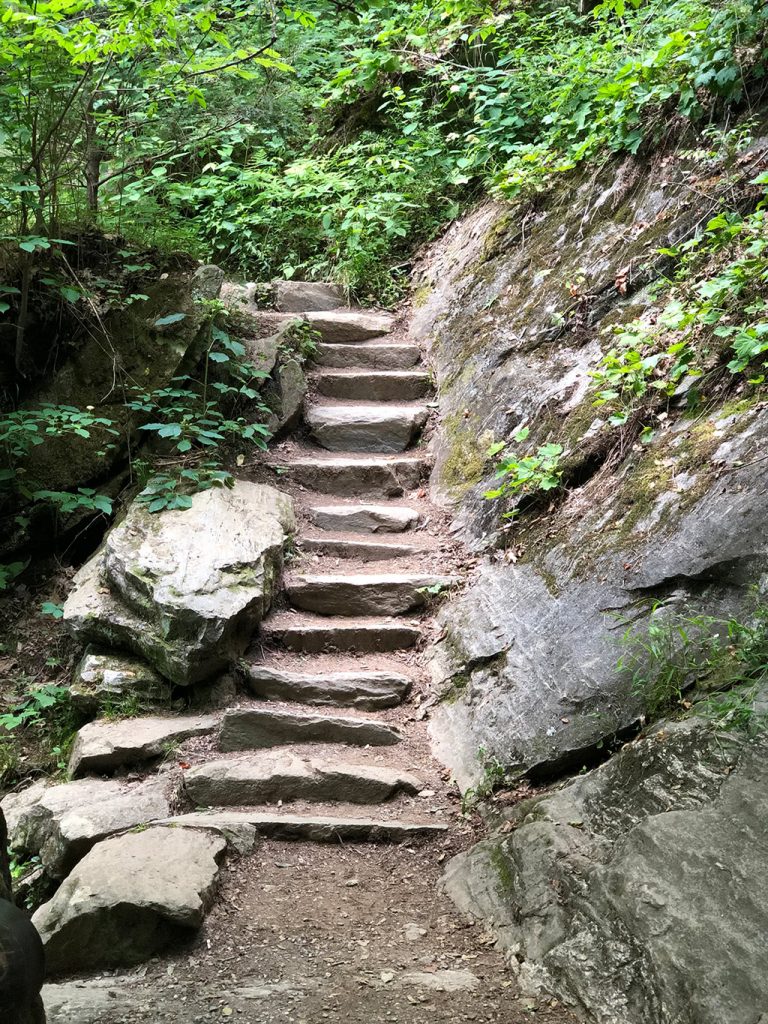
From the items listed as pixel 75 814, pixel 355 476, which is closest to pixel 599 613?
pixel 75 814

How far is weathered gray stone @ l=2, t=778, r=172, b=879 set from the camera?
12.2 ft

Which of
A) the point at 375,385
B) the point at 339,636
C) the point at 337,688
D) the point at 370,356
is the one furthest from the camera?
the point at 370,356

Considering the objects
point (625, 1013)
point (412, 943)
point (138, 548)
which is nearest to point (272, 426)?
point (138, 548)

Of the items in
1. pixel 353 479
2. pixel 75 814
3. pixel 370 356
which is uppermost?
pixel 370 356

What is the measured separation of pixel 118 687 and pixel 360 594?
1.57 metres

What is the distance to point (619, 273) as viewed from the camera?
17.3 ft

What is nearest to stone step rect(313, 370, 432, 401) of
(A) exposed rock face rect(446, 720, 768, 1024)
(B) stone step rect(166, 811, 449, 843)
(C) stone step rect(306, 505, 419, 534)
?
(C) stone step rect(306, 505, 419, 534)

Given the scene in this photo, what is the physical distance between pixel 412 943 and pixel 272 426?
421 cm

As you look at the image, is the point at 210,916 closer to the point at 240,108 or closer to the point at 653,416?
the point at 653,416

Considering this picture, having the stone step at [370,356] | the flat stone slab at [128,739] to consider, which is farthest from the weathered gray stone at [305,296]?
the flat stone slab at [128,739]

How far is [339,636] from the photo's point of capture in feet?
16.4

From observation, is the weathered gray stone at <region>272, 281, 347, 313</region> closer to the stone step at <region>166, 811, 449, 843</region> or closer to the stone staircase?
the stone staircase

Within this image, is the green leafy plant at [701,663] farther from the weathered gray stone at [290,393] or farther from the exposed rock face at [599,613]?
the weathered gray stone at [290,393]

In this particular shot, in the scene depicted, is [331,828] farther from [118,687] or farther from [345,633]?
[118,687]
